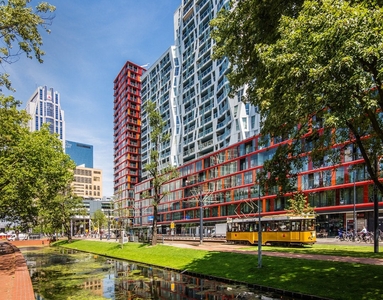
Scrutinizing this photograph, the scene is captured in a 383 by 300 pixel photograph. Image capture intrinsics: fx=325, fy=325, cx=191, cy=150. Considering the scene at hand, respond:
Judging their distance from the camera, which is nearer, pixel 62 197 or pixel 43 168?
pixel 43 168

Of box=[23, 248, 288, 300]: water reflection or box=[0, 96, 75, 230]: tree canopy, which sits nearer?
box=[23, 248, 288, 300]: water reflection

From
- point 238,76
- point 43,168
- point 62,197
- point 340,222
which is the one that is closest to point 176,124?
point 62,197

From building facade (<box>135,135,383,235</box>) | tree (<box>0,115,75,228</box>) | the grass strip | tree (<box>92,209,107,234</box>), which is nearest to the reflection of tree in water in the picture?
tree (<box>0,115,75,228</box>)

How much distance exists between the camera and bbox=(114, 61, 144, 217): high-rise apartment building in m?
132

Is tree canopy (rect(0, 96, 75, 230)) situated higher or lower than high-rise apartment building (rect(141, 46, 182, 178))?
lower

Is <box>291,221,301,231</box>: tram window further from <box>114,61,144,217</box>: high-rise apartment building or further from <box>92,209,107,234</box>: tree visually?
<box>114,61,144,217</box>: high-rise apartment building

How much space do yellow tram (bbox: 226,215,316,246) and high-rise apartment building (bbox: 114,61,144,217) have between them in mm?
93705

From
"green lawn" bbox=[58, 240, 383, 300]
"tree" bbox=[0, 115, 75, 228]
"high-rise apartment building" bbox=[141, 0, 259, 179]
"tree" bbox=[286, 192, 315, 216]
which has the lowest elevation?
"green lawn" bbox=[58, 240, 383, 300]

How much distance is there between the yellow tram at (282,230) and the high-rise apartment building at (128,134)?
9371 cm

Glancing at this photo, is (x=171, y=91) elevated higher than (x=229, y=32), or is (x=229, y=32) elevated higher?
(x=171, y=91)

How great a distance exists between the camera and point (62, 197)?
6172cm

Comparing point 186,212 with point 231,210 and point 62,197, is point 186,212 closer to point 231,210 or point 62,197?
point 231,210

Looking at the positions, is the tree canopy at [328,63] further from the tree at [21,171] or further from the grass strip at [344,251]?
the tree at [21,171]

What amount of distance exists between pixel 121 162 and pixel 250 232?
106673mm
